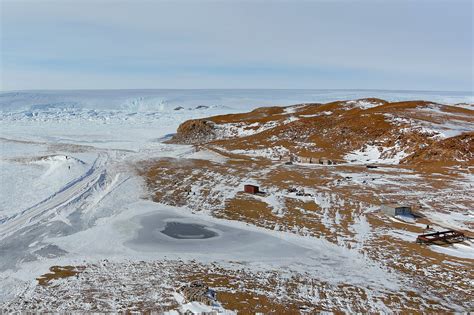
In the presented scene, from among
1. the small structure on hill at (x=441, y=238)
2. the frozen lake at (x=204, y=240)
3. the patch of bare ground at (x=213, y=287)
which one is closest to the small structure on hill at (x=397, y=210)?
the small structure on hill at (x=441, y=238)

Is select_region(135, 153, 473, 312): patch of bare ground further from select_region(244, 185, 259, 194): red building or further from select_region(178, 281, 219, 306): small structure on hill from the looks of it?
select_region(178, 281, 219, 306): small structure on hill

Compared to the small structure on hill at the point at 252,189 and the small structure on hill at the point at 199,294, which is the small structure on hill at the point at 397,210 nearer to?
the small structure on hill at the point at 252,189

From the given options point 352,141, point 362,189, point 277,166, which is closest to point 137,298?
point 362,189

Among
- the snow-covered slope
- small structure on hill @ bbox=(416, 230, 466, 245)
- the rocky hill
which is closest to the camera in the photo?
the snow-covered slope

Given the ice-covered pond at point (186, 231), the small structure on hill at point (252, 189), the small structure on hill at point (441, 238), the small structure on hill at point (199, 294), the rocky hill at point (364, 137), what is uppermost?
the rocky hill at point (364, 137)

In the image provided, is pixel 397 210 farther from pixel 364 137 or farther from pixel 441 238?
pixel 364 137

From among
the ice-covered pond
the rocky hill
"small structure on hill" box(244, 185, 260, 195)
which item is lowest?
the ice-covered pond

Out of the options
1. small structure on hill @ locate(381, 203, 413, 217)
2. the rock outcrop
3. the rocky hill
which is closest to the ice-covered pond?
small structure on hill @ locate(381, 203, 413, 217)
